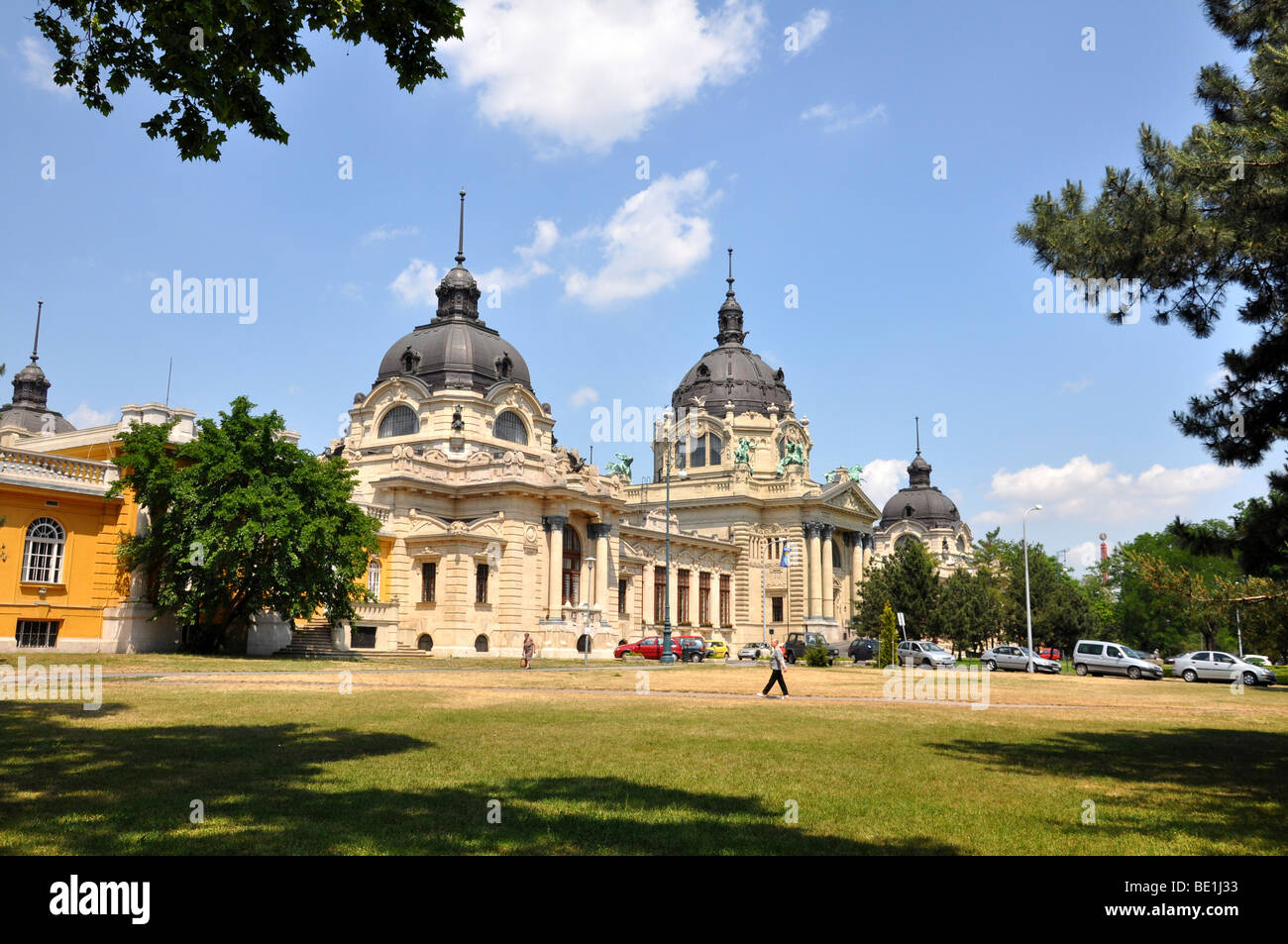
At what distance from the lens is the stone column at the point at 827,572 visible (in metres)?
80.8

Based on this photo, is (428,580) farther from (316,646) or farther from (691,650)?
(691,650)

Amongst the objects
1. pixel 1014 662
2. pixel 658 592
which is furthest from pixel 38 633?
pixel 1014 662

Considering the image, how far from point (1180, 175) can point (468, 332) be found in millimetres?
52202

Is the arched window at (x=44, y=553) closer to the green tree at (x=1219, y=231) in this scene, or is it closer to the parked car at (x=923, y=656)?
the green tree at (x=1219, y=231)

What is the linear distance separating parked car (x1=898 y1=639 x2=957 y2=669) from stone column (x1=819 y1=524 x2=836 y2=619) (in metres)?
25.4

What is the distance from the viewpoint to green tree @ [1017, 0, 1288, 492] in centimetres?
1217

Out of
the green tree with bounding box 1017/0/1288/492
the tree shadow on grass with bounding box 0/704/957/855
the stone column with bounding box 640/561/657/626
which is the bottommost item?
the tree shadow on grass with bounding box 0/704/957/855

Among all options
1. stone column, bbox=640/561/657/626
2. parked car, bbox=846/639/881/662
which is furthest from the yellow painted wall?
parked car, bbox=846/639/881/662

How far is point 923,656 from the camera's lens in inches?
2071

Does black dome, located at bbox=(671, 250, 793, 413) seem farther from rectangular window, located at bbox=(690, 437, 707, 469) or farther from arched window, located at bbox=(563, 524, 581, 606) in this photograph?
arched window, located at bbox=(563, 524, 581, 606)

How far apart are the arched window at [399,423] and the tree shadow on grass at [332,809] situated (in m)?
46.7

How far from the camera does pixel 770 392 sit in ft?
298

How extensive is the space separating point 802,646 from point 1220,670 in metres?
25.8
